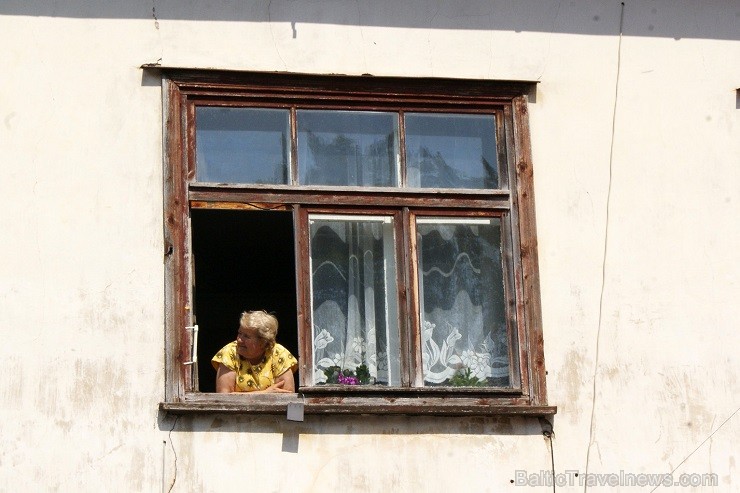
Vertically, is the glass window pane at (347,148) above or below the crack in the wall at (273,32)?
below

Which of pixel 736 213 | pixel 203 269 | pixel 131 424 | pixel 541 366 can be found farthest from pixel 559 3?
pixel 203 269

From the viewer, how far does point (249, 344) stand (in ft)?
25.7

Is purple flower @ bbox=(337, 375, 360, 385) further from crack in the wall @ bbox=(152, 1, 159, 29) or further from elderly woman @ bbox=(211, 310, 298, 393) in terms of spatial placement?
crack in the wall @ bbox=(152, 1, 159, 29)

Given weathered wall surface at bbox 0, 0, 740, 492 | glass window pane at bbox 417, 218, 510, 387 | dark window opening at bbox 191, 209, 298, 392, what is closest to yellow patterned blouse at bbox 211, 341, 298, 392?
weathered wall surface at bbox 0, 0, 740, 492

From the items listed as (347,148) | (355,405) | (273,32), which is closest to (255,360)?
(355,405)

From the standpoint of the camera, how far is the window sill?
288 inches

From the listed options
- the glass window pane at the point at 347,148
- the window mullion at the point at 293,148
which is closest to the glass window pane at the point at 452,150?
the glass window pane at the point at 347,148

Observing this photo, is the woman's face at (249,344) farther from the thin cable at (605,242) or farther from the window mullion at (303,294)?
the thin cable at (605,242)

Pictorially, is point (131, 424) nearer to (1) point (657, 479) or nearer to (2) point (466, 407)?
(2) point (466, 407)

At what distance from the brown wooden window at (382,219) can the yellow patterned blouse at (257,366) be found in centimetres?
21

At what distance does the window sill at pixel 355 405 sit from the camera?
24.0 feet

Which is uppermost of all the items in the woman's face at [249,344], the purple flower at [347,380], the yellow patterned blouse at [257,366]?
the woman's face at [249,344]

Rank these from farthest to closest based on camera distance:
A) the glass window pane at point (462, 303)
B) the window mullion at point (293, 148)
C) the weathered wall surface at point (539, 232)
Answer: the window mullion at point (293, 148), the glass window pane at point (462, 303), the weathered wall surface at point (539, 232)

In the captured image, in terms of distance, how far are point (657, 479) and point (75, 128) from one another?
3.51 m
